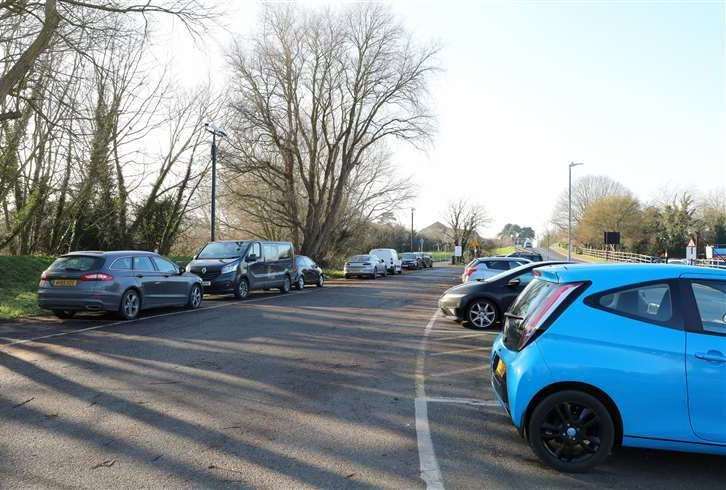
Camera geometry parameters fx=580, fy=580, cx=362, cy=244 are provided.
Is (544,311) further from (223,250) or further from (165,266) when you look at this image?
(223,250)

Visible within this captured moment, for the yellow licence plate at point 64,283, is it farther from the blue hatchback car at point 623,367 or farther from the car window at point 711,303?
the car window at point 711,303

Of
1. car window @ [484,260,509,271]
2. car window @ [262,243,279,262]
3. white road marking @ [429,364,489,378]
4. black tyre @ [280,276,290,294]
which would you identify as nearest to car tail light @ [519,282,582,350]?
white road marking @ [429,364,489,378]

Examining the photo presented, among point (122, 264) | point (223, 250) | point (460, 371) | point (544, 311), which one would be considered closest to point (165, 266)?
point (122, 264)

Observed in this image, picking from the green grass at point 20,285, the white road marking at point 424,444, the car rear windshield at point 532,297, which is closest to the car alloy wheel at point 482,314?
the white road marking at point 424,444

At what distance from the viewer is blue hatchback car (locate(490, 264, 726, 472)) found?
4277 millimetres

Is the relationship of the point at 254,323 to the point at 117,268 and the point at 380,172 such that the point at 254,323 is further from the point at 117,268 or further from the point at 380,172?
the point at 380,172

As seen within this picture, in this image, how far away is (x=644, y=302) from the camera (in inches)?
179

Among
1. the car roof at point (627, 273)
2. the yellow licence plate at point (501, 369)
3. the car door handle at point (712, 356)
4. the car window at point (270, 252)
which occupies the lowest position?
the yellow licence plate at point (501, 369)

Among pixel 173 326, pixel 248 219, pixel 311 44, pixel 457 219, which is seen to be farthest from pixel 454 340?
pixel 457 219

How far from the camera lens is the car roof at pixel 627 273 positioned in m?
4.64

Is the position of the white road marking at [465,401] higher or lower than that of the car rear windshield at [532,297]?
lower

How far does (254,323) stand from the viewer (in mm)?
12289

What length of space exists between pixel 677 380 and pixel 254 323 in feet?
30.4

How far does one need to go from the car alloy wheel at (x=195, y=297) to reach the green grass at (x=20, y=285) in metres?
3.42
